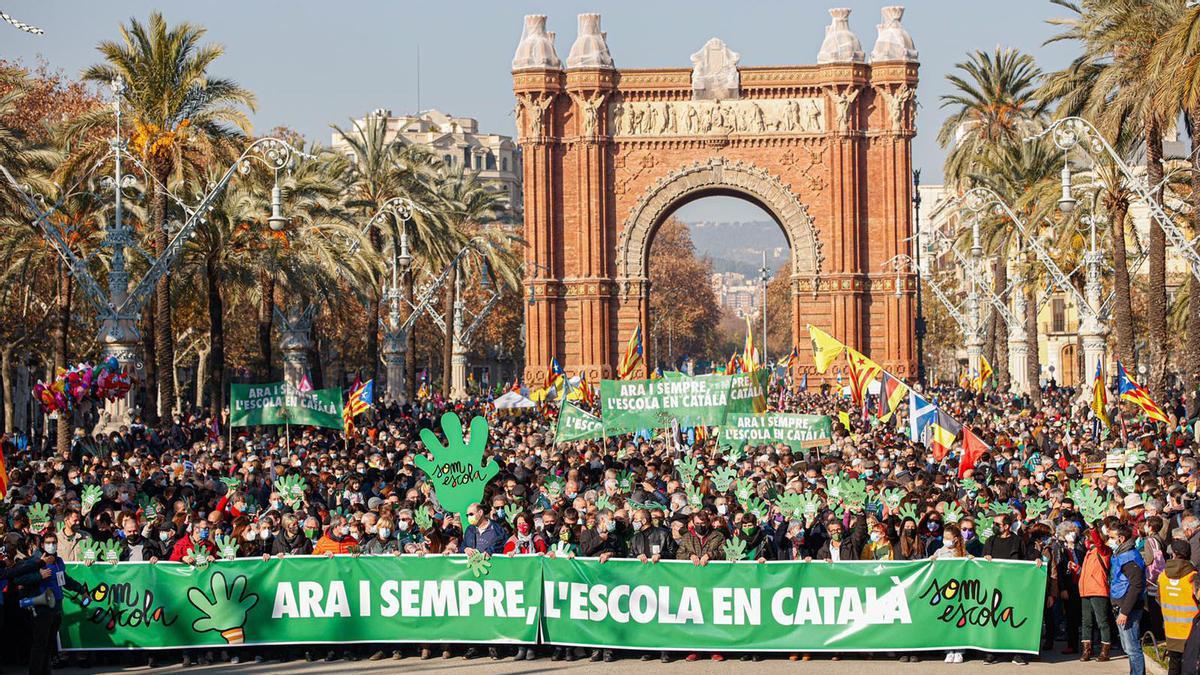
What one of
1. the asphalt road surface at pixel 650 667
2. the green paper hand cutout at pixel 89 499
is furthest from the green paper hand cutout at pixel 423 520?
the green paper hand cutout at pixel 89 499

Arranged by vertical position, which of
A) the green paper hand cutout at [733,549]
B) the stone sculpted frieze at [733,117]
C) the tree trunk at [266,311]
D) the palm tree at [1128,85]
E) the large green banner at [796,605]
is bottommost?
the large green banner at [796,605]

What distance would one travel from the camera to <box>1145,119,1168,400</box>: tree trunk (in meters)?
34.7

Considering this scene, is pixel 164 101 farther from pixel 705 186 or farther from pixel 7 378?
pixel 705 186

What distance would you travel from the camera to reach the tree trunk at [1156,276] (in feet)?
114

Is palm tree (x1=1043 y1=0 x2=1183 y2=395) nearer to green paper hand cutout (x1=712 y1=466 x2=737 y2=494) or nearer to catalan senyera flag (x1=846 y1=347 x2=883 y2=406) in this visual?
catalan senyera flag (x1=846 y1=347 x2=883 y2=406)

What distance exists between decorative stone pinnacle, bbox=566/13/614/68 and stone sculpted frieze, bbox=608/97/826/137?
6.53 feet

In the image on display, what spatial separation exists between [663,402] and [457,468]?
1187cm

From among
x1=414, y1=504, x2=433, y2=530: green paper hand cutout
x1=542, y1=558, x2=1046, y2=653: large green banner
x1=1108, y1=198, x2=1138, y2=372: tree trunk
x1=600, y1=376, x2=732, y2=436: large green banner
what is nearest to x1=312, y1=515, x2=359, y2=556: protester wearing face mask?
x1=414, y1=504, x2=433, y2=530: green paper hand cutout

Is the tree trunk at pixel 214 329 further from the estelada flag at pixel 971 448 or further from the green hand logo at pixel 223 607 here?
the green hand logo at pixel 223 607

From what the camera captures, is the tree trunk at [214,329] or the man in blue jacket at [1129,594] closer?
the man in blue jacket at [1129,594]

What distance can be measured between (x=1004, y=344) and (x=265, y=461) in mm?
46384

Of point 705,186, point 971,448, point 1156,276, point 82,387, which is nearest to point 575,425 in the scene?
point 971,448

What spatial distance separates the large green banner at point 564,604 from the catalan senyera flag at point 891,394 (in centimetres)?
1199

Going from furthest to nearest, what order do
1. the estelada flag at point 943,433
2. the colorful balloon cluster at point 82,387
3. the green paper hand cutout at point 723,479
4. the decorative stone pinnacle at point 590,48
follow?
1. the decorative stone pinnacle at point 590,48
2. the colorful balloon cluster at point 82,387
3. the estelada flag at point 943,433
4. the green paper hand cutout at point 723,479
